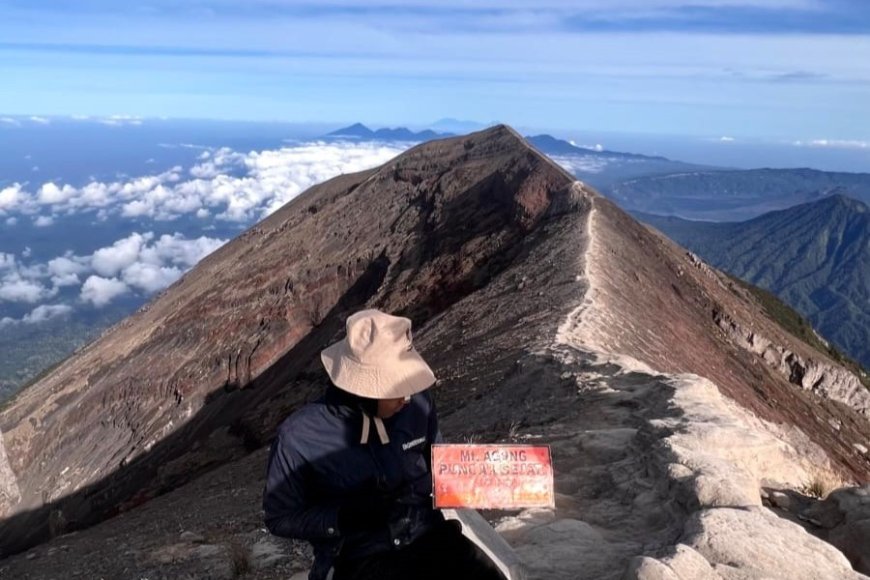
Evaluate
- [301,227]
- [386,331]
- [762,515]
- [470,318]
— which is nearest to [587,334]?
[470,318]

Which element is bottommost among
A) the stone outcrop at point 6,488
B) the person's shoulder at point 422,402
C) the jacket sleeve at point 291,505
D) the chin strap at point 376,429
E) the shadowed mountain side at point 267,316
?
the stone outcrop at point 6,488

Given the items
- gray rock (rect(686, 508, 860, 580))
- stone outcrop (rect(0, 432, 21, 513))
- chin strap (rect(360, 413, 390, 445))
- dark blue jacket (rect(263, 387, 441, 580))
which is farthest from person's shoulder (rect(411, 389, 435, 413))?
stone outcrop (rect(0, 432, 21, 513))

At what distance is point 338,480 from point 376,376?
80cm

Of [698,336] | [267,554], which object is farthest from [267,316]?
[267,554]

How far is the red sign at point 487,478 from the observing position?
5.27 meters

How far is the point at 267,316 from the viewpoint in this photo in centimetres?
4984

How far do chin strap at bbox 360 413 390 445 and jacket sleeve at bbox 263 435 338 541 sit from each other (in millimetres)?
445

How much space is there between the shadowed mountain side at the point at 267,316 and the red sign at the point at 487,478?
2931cm

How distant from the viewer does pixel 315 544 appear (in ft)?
17.7

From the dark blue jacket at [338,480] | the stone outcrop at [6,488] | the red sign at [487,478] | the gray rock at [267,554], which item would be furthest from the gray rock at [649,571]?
the stone outcrop at [6,488]

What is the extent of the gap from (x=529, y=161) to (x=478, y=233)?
7.58 m

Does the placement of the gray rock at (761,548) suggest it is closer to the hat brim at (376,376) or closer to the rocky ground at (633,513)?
the rocky ground at (633,513)

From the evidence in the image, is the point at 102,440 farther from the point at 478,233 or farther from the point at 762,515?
the point at 762,515

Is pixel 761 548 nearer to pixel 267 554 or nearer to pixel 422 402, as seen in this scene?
pixel 422 402
